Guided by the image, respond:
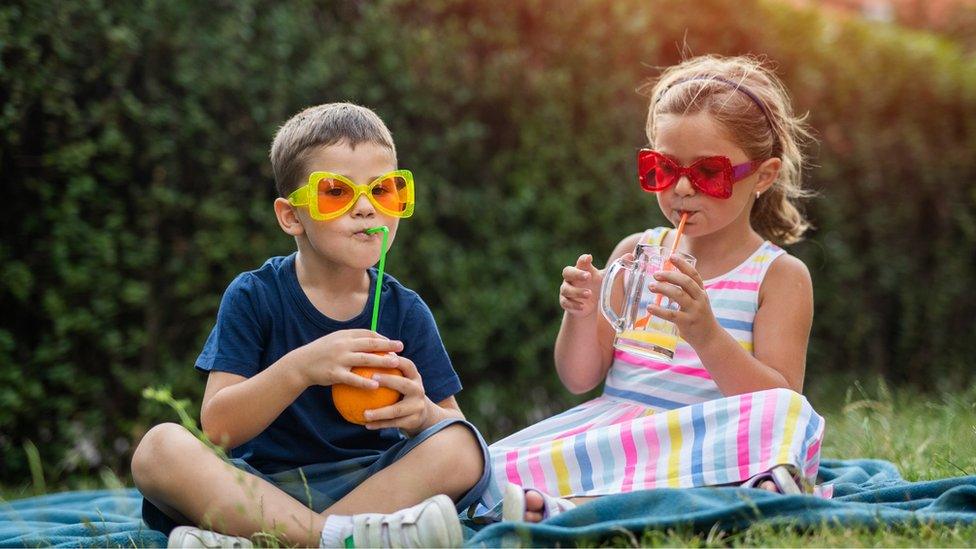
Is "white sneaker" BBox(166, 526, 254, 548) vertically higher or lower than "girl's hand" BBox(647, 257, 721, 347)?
lower

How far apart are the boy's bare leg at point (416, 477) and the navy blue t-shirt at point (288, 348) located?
24cm

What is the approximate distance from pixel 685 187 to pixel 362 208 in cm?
99

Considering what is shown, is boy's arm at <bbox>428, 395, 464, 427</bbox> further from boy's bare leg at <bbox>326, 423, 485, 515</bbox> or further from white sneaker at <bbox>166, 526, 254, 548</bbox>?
white sneaker at <bbox>166, 526, 254, 548</bbox>

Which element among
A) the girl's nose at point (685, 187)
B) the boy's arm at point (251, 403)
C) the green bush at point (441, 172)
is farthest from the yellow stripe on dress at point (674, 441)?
the green bush at point (441, 172)

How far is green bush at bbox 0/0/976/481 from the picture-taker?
441 centimetres

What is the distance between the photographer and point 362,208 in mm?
2852

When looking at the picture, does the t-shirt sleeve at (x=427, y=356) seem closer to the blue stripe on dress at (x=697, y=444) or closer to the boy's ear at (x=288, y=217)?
the boy's ear at (x=288, y=217)

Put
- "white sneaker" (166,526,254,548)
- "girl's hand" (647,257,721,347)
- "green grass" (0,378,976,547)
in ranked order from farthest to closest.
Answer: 1. "girl's hand" (647,257,721,347)
2. "white sneaker" (166,526,254,548)
3. "green grass" (0,378,976,547)

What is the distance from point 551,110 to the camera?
18.5 ft

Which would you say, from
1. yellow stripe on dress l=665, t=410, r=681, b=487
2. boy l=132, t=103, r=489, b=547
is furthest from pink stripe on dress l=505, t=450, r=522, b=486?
yellow stripe on dress l=665, t=410, r=681, b=487

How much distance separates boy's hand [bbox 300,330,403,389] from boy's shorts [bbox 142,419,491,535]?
0.98ft

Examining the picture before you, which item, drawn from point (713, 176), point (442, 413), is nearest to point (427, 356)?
point (442, 413)

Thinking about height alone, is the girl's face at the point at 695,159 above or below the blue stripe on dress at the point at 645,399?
above

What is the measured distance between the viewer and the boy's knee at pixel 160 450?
266 centimetres
